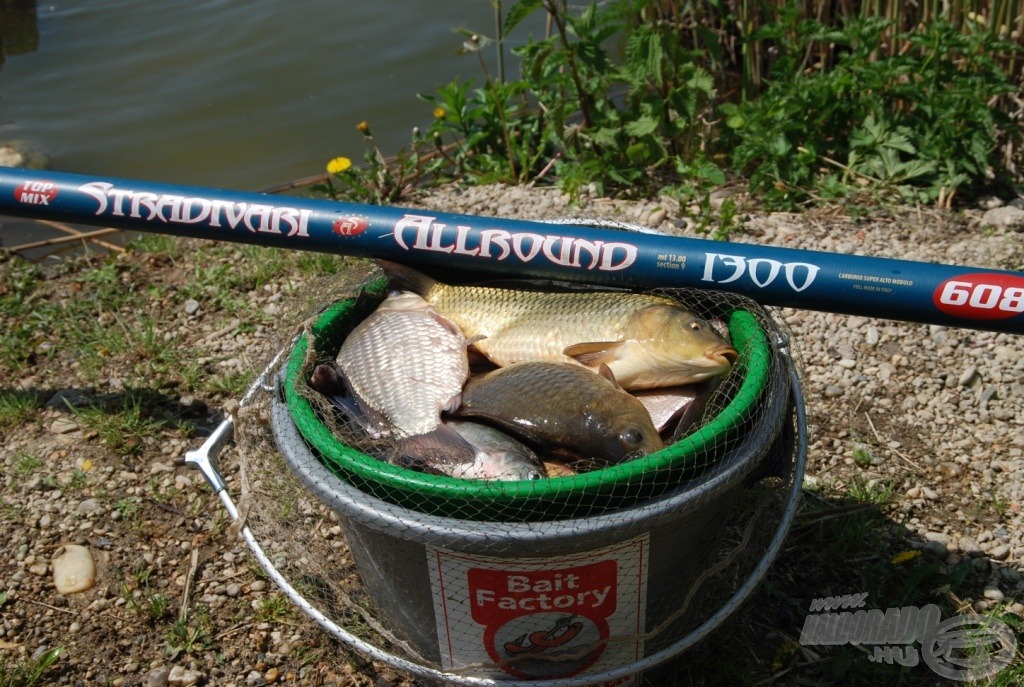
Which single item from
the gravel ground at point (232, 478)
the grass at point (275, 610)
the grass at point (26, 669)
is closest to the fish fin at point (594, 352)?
the gravel ground at point (232, 478)

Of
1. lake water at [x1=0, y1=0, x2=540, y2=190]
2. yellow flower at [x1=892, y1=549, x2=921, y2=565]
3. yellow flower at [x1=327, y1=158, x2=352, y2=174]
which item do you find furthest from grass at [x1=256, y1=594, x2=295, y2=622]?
lake water at [x1=0, y1=0, x2=540, y2=190]

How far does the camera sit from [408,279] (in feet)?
8.34

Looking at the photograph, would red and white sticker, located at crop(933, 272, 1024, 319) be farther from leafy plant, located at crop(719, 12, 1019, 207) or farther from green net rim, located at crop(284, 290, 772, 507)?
leafy plant, located at crop(719, 12, 1019, 207)

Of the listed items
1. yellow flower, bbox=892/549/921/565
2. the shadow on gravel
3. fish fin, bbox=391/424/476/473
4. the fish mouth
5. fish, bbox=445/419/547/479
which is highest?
the fish mouth

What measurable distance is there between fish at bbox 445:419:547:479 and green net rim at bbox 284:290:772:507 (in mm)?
130

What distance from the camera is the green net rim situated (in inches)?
74.5

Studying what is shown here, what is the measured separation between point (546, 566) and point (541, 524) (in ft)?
0.48

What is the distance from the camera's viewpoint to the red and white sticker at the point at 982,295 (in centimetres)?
221

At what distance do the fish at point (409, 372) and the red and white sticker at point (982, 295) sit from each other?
110 cm

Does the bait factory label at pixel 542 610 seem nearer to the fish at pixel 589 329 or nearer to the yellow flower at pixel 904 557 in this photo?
the fish at pixel 589 329

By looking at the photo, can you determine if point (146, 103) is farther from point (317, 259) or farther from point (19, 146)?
point (317, 259)

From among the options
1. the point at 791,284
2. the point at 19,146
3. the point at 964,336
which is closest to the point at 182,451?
the point at 791,284

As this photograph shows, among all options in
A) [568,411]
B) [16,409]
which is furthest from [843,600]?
[16,409]

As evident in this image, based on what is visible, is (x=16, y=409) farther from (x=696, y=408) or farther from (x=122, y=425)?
(x=696, y=408)
